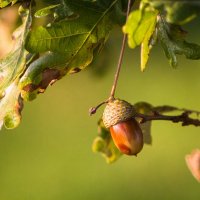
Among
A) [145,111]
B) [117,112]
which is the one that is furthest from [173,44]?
[145,111]

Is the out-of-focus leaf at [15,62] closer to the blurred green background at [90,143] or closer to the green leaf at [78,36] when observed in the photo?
the green leaf at [78,36]

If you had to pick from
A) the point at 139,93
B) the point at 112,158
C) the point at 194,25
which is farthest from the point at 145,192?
the point at 112,158

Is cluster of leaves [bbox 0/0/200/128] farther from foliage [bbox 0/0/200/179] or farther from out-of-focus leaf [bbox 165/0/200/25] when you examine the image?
out-of-focus leaf [bbox 165/0/200/25]

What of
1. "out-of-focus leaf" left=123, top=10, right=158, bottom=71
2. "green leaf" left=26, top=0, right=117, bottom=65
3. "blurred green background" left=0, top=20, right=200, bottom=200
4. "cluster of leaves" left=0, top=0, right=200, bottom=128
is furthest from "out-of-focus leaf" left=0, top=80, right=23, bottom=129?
"blurred green background" left=0, top=20, right=200, bottom=200

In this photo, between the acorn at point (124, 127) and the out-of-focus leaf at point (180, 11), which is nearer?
the out-of-focus leaf at point (180, 11)

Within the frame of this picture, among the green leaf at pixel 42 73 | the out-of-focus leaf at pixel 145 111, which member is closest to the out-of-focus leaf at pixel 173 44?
the green leaf at pixel 42 73

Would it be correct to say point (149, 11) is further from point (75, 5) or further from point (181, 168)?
point (181, 168)
